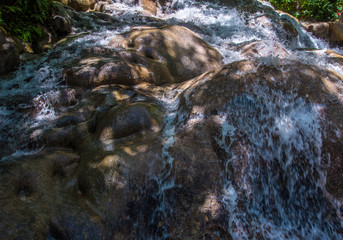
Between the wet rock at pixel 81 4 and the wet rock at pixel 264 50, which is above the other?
the wet rock at pixel 264 50

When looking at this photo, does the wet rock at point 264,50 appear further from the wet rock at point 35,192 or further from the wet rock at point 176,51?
the wet rock at point 35,192

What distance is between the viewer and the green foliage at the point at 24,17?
5.80m

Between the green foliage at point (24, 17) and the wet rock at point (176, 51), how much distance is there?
268 cm

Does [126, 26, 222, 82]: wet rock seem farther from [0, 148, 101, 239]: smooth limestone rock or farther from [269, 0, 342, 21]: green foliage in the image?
[269, 0, 342, 21]: green foliage

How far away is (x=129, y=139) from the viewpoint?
327 centimetres

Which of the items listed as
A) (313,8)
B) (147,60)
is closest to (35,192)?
(147,60)

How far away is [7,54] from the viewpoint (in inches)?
195

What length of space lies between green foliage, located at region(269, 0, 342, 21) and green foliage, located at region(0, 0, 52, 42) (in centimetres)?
1522

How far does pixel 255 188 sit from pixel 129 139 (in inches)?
72.0

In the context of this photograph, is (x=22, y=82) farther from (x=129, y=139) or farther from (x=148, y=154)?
(x=148, y=154)

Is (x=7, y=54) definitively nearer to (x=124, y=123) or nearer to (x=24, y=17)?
(x=24, y=17)

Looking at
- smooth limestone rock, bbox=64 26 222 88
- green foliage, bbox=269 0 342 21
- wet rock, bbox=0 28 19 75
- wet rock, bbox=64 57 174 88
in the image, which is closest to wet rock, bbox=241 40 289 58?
smooth limestone rock, bbox=64 26 222 88

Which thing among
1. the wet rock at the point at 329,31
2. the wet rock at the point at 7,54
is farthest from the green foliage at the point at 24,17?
the wet rock at the point at 329,31

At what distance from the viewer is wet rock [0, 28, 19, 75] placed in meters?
4.91
